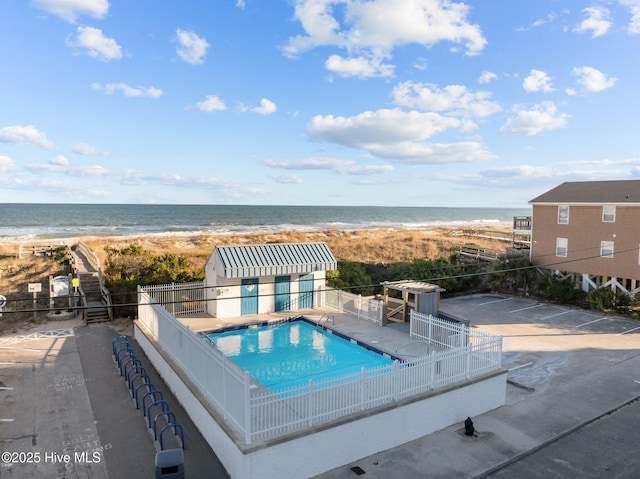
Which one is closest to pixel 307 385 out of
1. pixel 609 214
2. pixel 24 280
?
pixel 609 214

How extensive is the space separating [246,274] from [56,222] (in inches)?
3621

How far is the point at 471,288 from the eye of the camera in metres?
27.5

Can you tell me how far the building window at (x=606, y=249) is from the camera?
23672mm

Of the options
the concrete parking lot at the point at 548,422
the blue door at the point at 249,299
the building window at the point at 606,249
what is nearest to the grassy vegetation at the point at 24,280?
the blue door at the point at 249,299

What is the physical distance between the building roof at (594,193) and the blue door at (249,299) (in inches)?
772

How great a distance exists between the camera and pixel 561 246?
1040 inches

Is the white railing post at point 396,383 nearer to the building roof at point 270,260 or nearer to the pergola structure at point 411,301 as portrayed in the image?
the pergola structure at point 411,301

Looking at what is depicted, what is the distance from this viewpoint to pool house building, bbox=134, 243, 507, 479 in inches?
325

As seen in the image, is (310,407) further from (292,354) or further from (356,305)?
(356,305)

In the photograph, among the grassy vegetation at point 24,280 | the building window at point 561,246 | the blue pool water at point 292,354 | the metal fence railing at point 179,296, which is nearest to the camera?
the blue pool water at point 292,354

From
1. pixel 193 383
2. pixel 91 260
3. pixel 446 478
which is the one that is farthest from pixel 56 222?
pixel 446 478

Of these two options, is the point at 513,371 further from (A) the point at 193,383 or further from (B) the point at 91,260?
(B) the point at 91,260

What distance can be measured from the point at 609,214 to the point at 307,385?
22734mm

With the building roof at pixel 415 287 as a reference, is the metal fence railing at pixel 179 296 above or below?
below
